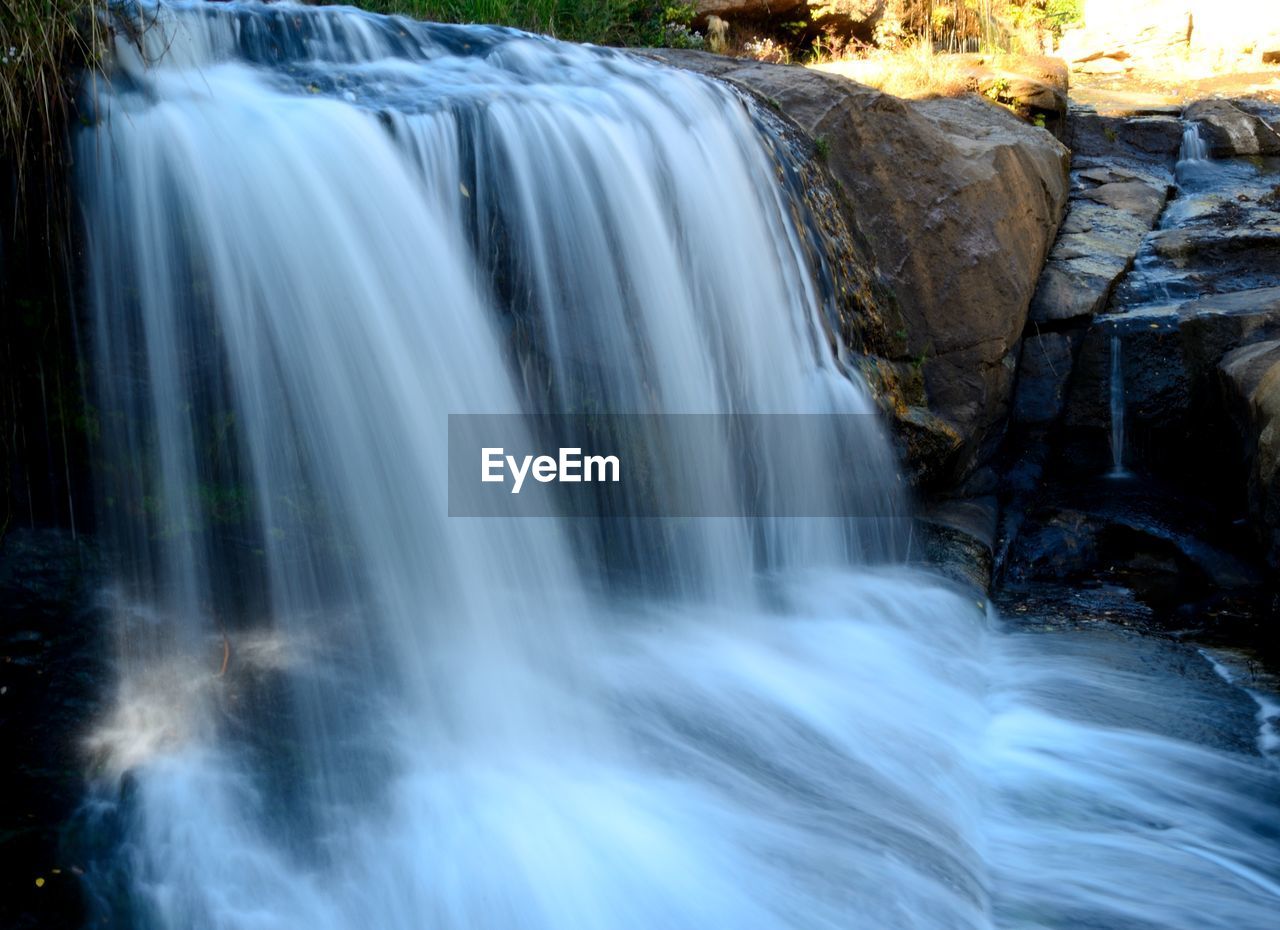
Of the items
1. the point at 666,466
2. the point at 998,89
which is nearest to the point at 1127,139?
the point at 998,89

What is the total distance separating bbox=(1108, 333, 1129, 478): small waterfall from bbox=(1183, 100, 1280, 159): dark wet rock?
3710 millimetres

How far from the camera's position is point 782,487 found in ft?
15.4

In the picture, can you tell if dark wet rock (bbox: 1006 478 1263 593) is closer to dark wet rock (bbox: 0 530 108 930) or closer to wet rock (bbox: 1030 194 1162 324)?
wet rock (bbox: 1030 194 1162 324)

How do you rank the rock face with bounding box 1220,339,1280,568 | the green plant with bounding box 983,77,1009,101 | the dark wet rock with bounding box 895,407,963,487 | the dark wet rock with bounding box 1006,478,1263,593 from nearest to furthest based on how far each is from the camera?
the rock face with bounding box 1220,339,1280,568
the dark wet rock with bounding box 1006,478,1263,593
the dark wet rock with bounding box 895,407,963,487
the green plant with bounding box 983,77,1009,101

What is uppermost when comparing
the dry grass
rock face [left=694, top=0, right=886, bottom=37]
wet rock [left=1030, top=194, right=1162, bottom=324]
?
rock face [left=694, top=0, right=886, bottom=37]

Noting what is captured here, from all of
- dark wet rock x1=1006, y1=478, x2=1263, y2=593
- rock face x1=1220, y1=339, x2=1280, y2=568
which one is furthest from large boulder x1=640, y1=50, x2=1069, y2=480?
rock face x1=1220, y1=339, x2=1280, y2=568

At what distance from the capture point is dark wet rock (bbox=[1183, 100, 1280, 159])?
28.6 ft

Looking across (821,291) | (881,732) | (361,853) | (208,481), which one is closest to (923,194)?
(821,291)

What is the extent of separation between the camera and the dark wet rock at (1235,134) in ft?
28.6

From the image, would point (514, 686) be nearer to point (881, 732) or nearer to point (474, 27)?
point (881, 732)

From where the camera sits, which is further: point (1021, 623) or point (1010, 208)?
point (1010, 208)

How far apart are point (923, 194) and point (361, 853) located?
4424mm

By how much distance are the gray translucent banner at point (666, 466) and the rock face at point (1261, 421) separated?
150cm

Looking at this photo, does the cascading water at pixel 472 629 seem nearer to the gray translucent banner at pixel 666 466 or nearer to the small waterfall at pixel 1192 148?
the gray translucent banner at pixel 666 466
